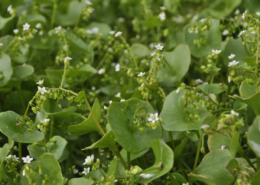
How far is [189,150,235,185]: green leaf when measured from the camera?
852 millimetres

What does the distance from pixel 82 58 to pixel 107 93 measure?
0.23 m

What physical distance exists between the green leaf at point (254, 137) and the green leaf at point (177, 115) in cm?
18

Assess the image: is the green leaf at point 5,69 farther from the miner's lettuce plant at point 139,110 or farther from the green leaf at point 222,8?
the green leaf at point 222,8

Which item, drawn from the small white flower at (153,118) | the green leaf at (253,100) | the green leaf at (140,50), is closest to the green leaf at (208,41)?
the green leaf at (140,50)

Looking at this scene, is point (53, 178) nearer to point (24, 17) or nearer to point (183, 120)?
point (183, 120)

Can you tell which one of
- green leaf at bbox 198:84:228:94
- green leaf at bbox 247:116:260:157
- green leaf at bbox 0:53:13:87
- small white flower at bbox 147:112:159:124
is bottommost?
green leaf at bbox 0:53:13:87

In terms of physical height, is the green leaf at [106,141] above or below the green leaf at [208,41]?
below

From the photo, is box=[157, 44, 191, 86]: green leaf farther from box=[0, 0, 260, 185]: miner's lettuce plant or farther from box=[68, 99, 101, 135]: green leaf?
box=[68, 99, 101, 135]: green leaf

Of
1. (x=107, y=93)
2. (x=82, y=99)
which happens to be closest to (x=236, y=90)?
(x=107, y=93)

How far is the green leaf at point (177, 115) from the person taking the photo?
926mm

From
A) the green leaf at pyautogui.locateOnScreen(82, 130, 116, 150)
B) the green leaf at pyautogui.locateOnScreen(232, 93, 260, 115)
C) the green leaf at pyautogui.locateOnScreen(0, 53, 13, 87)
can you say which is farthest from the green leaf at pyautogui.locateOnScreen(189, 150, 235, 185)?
the green leaf at pyautogui.locateOnScreen(0, 53, 13, 87)

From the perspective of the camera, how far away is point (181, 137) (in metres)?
1.05

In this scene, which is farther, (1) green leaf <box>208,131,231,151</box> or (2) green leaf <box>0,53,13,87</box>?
(2) green leaf <box>0,53,13,87</box>

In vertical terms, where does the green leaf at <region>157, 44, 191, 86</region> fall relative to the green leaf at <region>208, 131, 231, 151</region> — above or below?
above
